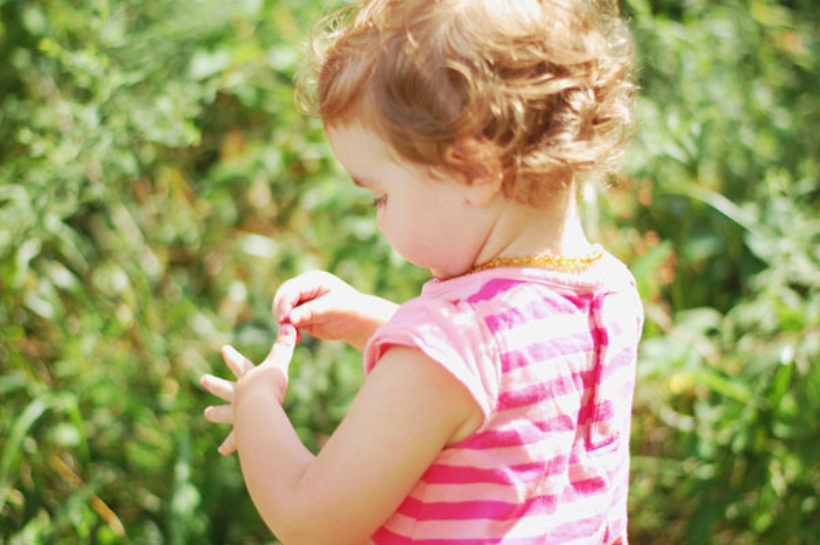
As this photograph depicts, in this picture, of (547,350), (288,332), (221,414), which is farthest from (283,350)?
(547,350)

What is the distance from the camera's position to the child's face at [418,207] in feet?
4.35

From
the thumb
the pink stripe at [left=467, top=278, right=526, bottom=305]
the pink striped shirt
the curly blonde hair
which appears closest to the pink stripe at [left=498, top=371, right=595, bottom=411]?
the pink striped shirt

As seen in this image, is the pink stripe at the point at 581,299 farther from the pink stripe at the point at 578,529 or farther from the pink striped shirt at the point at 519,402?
the pink stripe at the point at 578,529

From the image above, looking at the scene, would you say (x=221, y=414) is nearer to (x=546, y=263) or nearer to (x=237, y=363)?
(x=237, y=363)

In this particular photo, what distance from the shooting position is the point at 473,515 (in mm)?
1289

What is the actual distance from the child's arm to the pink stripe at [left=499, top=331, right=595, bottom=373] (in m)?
0.07

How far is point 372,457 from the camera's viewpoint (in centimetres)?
123

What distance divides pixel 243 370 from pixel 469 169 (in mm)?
433

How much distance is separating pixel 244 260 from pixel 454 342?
177 cm

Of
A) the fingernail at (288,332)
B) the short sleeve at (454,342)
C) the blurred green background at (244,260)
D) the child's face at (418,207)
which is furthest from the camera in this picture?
the blurred green background at (244,260)

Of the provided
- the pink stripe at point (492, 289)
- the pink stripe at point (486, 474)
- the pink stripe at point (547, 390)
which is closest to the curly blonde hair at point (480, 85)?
the pink stripe at point (492, 289)

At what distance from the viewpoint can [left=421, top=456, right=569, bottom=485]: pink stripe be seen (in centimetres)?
128

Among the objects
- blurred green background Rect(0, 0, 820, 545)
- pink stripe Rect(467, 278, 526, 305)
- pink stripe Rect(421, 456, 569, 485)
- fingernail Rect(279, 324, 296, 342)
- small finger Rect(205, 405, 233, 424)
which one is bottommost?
blurred green background Rect(0, 0, 820, 545)

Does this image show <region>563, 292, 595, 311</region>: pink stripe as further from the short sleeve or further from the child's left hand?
the child's left hand
